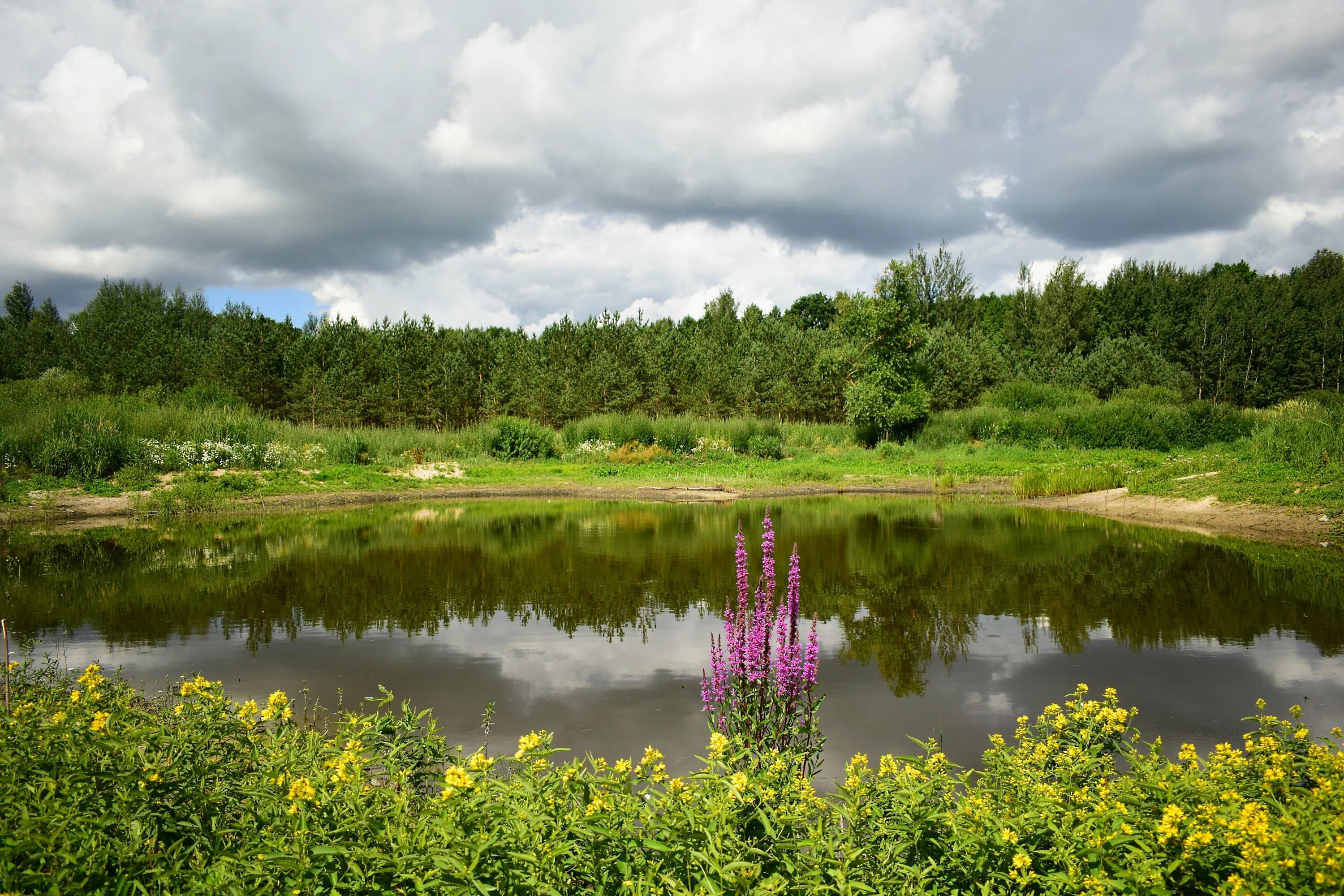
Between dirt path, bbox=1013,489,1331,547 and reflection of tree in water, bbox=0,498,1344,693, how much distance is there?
121 cm

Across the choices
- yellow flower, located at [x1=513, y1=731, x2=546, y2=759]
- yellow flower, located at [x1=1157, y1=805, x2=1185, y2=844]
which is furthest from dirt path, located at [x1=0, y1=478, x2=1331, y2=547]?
yellow flower, located at [x1=513, y1=731, x2=546, y2=759]

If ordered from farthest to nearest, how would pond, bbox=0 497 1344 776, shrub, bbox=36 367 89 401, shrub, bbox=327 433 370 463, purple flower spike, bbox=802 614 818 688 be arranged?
shrub, bbox=36 367 89 401 → shrub, bbox=327 433 370 463 → pond, bbox=0 497 1344 776 → purple flower spike, bbox=802 614 818 688

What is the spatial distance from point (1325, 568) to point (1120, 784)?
463 inches


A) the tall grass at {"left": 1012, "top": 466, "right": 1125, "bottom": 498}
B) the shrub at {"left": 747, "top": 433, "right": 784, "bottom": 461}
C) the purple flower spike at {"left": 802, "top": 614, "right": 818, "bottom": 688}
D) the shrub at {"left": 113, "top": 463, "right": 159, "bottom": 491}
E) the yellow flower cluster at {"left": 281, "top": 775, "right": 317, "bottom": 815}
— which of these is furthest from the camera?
the shrub at {"left": 747, "top": 433, "right": 784, "bottom": 461}

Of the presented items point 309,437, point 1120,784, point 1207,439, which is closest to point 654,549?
point 1120,784

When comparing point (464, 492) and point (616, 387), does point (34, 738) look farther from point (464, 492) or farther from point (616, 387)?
point (616, 387)

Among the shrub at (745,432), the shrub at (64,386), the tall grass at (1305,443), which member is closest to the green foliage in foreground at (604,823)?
the tall grass at (1305,443)

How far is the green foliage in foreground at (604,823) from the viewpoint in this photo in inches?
94.6

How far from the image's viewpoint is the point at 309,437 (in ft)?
88.5

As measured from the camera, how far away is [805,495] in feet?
76.4

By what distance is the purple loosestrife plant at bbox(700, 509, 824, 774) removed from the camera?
4.54 m

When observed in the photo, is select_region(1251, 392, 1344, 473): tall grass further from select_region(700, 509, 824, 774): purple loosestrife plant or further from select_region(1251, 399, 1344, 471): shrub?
select_region(700, 509, 824, 774): purple loosestrife plant

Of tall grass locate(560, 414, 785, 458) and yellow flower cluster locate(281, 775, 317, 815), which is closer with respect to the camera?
yellow flower cluster locate(281, 775, 317, 815)

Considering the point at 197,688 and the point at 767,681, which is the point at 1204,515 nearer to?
the point at 767,681
